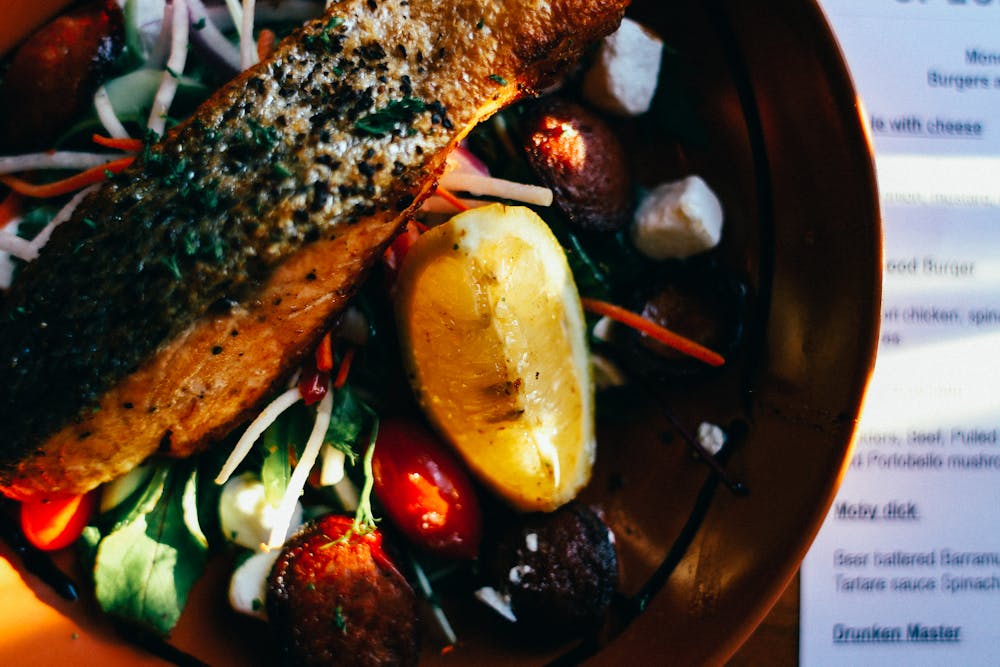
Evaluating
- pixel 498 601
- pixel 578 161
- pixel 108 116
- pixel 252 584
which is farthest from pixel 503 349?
pixel 108 116

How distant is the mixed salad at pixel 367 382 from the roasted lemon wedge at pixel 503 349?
5 centimetres

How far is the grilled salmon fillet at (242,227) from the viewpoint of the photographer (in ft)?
5.60

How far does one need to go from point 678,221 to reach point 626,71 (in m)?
0.47

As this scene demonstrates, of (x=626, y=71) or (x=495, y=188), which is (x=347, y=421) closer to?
(x=495, y=188)

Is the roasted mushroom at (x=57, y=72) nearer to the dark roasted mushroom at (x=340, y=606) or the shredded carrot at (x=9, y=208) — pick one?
the shredded carrot at (x=9, y=208)

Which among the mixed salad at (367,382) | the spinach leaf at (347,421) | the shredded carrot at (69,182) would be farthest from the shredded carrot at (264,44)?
the spinach leaf at (347,421)

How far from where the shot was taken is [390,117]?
1.75 metres

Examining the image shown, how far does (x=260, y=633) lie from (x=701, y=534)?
4.35 ft

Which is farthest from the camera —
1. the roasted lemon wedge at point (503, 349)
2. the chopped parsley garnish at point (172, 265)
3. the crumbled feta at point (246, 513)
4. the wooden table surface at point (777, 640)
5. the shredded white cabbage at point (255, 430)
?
the wooden table surface at point (777, 640)

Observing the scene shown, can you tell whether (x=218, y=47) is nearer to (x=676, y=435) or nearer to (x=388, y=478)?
(x=388, y=478)

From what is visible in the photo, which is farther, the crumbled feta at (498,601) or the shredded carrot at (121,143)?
the crumbled feta at (498,601)

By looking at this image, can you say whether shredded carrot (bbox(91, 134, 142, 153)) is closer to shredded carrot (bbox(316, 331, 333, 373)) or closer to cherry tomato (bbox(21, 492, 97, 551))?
shredded carrot (bbox(316, 331, 333, 373))

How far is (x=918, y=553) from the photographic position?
2523 millimetres

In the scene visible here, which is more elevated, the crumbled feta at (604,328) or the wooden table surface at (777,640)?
the crumbled feta at (604,328)
